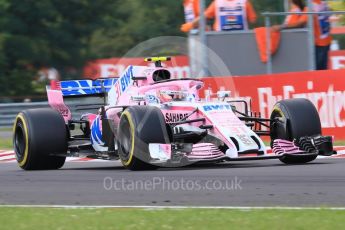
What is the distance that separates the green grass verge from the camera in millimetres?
7461

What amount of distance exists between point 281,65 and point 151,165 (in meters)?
7.64

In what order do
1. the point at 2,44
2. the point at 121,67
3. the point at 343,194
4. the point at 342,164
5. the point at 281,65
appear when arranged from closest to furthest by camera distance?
the point at 343,194 → the point at 342,164 → the point at 121,67 → the point at 281,65 → the point at 2,44

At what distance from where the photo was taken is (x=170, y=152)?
465 inches

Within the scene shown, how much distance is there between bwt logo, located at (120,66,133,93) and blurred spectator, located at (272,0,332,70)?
236 inches

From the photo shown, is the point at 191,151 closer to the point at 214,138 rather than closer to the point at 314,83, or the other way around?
the point at 214,138

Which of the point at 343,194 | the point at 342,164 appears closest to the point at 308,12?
the point at 342,164

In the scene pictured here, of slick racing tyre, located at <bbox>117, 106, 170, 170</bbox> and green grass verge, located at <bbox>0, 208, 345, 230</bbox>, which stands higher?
slick racing tyre, located at <bbox>117, 106, 170, 170</bbox>

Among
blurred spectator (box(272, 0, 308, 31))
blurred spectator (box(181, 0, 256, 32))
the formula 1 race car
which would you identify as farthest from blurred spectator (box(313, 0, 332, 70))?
the formula 1 race car

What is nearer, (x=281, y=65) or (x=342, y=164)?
(x=342, y=164)

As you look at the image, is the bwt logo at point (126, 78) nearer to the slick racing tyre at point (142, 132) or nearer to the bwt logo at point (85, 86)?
the bwt logo at point (85, 86)

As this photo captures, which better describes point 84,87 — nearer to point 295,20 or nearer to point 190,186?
point 190,186

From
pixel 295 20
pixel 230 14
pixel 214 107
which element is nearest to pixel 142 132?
pixel 214 107

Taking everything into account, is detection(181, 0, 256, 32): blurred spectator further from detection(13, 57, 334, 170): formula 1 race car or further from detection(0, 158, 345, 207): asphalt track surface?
detection(0, 158, 345, 207): asphalt track surface

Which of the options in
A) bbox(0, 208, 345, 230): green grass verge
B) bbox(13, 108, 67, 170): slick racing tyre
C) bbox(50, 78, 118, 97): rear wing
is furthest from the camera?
bbox(50, 78, 118, 97): rear wing
